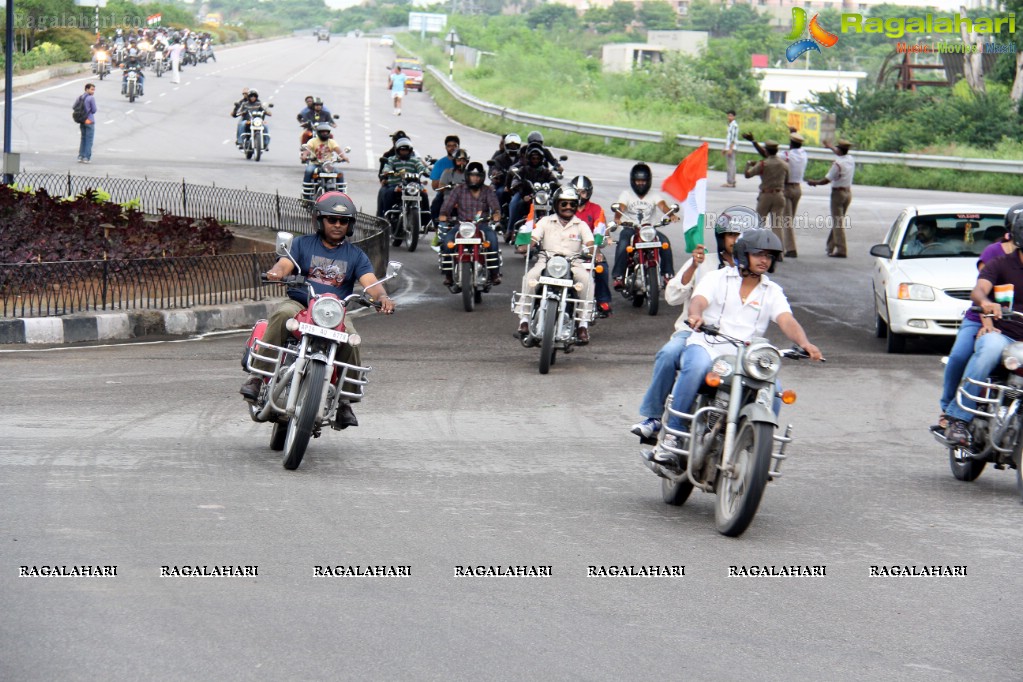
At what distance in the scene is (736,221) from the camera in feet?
27.6

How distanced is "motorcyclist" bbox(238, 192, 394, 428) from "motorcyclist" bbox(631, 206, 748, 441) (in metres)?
1.84

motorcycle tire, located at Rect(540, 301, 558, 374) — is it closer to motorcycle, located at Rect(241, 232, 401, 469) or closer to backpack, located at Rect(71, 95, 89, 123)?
motorcycle, located at Rect(241, 232, 401, 469)

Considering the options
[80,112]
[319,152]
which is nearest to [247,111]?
[80,112]

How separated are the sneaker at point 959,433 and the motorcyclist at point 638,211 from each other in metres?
8.07

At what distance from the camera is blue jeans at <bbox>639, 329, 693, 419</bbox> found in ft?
26.0

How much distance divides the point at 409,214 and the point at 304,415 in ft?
49.2

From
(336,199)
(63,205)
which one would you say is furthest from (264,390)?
(63,205)

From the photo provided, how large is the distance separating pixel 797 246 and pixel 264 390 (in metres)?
17.7

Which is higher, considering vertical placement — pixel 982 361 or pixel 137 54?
pixel 137 54

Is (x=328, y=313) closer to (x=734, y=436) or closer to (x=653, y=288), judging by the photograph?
(x=734, y=436)

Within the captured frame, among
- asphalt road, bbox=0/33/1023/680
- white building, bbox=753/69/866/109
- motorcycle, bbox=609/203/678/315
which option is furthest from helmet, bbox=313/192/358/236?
white building, bbox=753/69/866/109

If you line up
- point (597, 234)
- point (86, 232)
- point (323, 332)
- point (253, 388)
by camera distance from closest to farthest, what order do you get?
point (323, 332)
point (253, 388)
point (597, 234)
point (86, 232)

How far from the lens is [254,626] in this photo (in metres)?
5.49

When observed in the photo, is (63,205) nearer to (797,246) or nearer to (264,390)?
(264,390)
